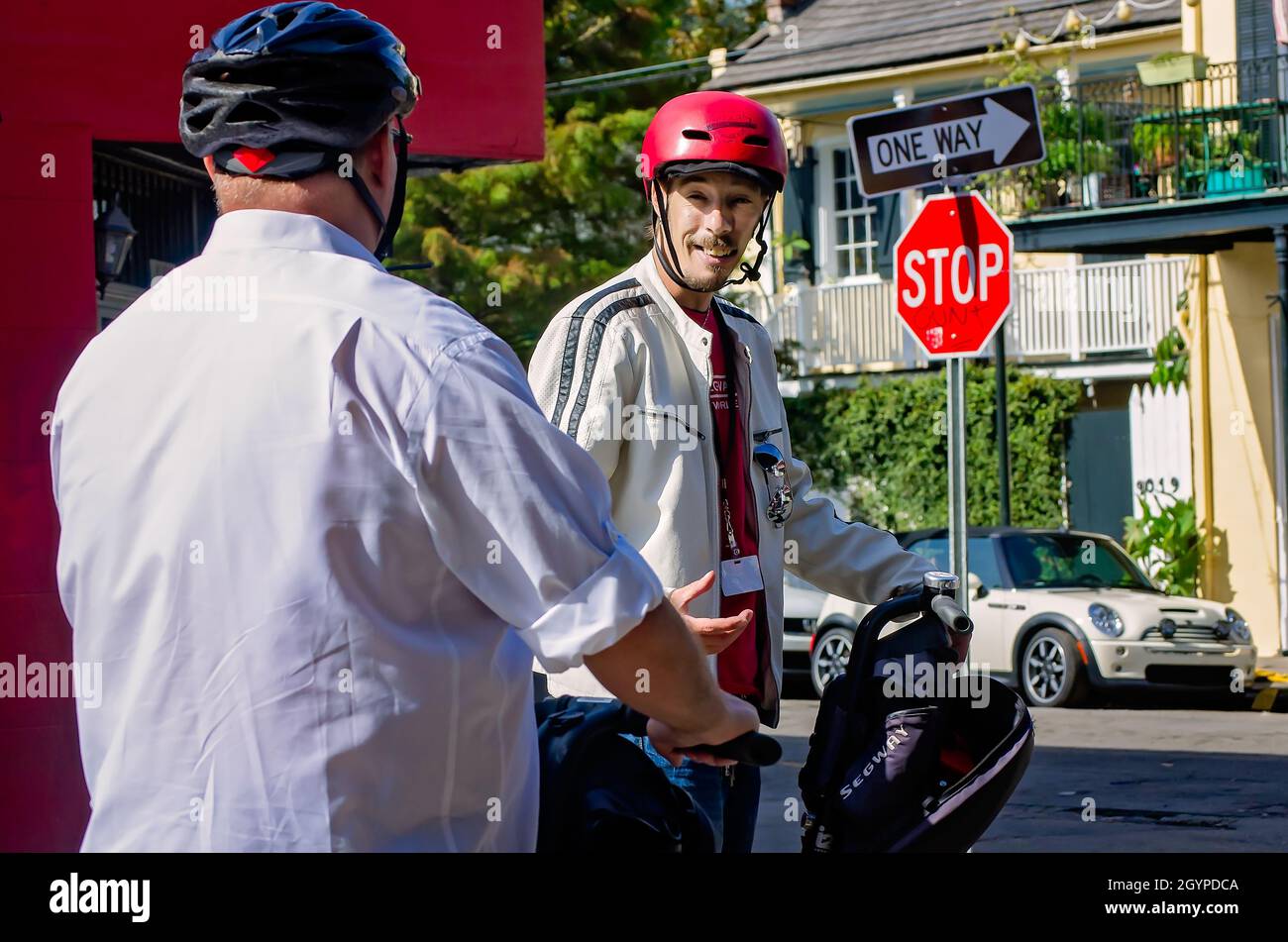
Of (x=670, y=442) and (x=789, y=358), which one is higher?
(x=789, y=358)

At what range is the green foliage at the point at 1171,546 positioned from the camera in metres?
19.3

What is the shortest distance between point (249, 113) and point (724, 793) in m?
1.79

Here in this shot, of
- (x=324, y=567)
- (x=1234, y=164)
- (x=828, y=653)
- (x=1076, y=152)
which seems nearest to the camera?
(x=324, y=567)

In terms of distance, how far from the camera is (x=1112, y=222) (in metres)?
18.9

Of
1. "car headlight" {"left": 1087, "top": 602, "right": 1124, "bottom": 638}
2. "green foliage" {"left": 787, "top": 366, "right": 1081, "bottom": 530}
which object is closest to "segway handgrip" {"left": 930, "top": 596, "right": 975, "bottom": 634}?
"car headlight" {"left": 1087, "top": 602, "right": 1124, "bottom": 638}

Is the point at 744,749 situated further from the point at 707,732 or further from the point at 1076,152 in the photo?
the point at 1076,152

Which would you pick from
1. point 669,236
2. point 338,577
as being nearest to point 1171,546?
point 669,236

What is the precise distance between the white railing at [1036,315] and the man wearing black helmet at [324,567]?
63.4ft

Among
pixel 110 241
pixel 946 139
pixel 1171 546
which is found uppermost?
pixel 946 139

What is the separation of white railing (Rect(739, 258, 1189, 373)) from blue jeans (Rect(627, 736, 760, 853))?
17818 mm

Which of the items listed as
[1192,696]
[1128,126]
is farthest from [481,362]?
[1128,126]

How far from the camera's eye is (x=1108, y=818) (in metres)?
9.23

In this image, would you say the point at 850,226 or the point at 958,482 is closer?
the point at 958,482

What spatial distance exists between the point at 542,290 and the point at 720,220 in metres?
Result: 20.3
